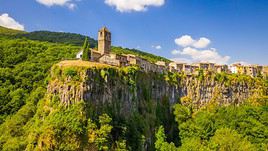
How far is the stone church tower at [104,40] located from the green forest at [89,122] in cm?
1250

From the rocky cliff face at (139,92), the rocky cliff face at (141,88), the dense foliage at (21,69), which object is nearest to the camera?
the rocky cliff face at (141,88)

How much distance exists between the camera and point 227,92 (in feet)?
321

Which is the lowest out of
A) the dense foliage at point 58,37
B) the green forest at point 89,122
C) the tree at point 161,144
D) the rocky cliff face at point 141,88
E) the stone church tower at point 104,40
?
the tree at point 161,144

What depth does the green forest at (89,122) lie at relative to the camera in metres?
51.7

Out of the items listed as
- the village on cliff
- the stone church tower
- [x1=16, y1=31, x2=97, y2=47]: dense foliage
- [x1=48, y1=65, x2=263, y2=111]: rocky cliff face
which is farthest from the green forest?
[x1=16, y1=31, x2=97, y2=47]: dense foliage

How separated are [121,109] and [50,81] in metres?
14.7

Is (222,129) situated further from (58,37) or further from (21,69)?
(58,37)

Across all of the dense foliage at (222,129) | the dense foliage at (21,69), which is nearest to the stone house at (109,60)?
the dense foliage at (21,69)

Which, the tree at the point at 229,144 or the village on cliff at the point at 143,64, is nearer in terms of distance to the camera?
the tree at the point at 229,144

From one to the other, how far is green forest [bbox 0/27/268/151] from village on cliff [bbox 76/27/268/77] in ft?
21.0

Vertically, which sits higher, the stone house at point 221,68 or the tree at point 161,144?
the stone house at point 221,68

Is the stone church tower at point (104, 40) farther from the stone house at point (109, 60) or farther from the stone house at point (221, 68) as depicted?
the stone house at point (221, 68)

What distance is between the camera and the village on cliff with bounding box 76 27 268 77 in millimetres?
70431

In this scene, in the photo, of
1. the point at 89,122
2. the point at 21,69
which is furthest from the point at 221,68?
the point at 89,122
